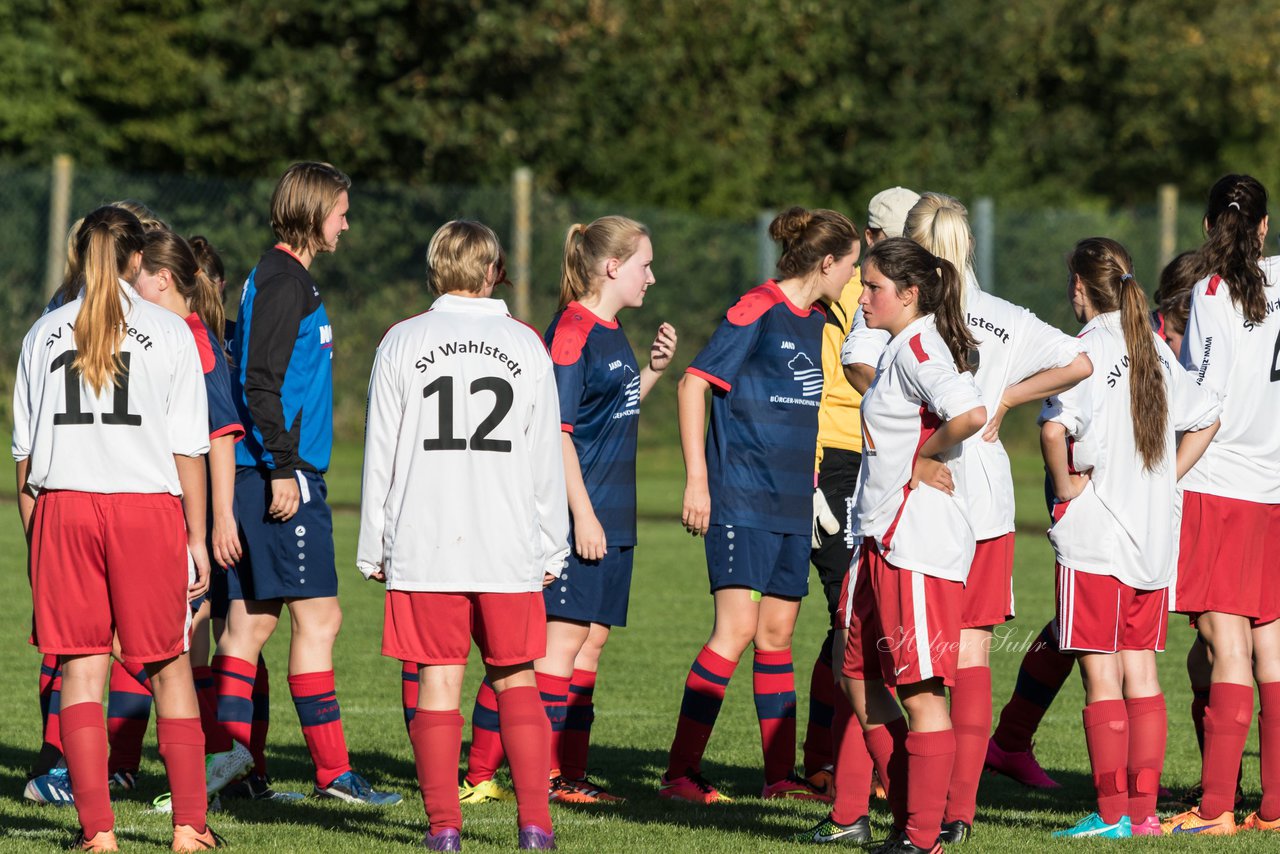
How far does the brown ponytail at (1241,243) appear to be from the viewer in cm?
608

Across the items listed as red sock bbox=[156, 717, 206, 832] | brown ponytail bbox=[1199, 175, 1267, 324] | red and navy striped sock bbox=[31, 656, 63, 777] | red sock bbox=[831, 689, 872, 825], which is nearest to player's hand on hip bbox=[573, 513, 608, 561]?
red sock bbox=[831, 689, 872, 825]

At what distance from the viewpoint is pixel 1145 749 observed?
5.85 metres

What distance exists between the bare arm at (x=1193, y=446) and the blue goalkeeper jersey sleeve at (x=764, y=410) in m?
1.35

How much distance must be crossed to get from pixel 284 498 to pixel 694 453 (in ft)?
4.67

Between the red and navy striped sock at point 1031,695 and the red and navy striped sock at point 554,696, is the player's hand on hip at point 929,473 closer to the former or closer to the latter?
the red and navy striped sock at point 554,696

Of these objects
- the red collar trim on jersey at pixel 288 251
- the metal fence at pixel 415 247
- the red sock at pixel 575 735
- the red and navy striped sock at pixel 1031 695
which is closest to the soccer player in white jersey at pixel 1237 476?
the red and navy striped sock at pixel 1031 695

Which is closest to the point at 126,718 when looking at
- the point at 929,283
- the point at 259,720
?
the point at 259,720

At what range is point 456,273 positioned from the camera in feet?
17.9

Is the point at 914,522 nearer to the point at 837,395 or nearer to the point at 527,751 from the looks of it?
the point at 527,751

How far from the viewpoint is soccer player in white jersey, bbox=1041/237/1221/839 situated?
5.72 m

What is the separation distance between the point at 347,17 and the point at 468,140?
7.04ft

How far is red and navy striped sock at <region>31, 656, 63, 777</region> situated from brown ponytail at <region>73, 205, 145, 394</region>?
1546 millimetres

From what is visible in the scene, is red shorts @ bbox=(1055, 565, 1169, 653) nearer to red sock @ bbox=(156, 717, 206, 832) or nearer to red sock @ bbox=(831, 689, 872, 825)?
red sock @ bbox=(831, 689, 872, 825)

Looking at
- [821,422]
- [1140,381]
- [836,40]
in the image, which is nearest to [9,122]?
[836,40]
